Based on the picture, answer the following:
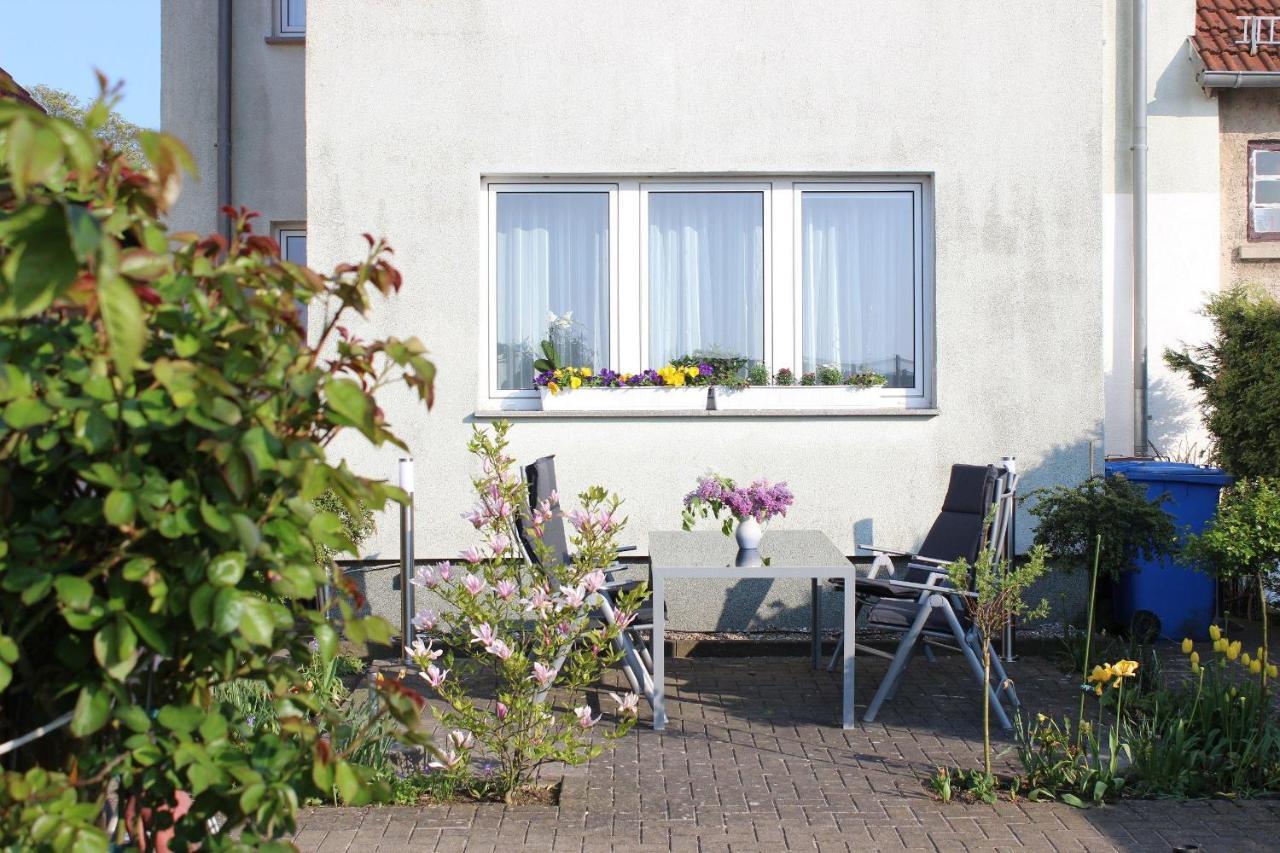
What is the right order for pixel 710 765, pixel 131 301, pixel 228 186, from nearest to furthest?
pixel 131 301 < pixel 710 765 < pixel 228 186

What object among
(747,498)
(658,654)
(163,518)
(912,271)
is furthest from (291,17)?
(163,518)

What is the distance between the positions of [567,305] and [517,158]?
0.96m

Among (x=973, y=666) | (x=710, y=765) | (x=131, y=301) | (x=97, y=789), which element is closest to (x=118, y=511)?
(x=131, y=301)

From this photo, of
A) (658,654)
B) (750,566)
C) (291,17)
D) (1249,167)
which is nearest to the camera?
(658,654)

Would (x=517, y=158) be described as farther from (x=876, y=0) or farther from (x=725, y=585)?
(x=725, y=585)

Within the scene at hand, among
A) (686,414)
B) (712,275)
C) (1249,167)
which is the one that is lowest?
(686,414)

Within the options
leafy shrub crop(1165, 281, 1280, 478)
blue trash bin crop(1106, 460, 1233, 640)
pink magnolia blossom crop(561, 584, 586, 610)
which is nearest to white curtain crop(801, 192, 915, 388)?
blue trash bin crop(1106, 460, 1233, 640)

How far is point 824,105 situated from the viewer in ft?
26.7

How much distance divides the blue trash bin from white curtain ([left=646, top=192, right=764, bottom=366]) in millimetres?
2484

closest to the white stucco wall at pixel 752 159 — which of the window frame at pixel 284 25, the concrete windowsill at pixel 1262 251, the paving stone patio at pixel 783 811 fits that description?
the window frame at pixel 284 25

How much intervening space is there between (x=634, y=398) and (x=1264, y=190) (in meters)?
6.42

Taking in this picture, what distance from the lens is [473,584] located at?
4.94 metres

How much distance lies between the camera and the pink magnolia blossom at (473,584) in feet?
16.2

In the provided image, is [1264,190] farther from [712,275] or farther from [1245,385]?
[712,275]
